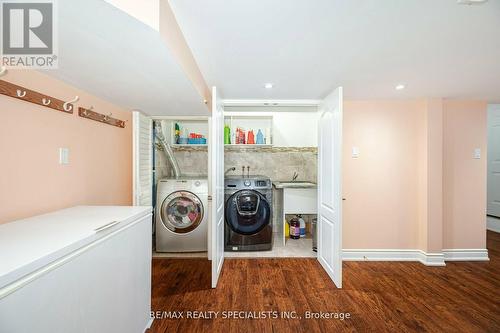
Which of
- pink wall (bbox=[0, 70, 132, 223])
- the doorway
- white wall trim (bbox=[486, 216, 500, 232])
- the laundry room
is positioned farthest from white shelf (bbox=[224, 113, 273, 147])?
white wall trim (bbox=[486, 216, 500, 232])

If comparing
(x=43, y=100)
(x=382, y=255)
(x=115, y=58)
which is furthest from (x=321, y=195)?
(x=43, y=100)

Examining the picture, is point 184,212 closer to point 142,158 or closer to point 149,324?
point 142,158

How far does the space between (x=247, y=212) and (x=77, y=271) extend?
224cm

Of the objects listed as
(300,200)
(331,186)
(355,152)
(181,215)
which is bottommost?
(181,215)

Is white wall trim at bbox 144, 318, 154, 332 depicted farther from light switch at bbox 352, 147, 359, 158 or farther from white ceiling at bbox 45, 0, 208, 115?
light switch at bbox 352, 147, 359, 158

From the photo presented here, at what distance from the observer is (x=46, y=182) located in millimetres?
1405

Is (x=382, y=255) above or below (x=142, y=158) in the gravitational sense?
below

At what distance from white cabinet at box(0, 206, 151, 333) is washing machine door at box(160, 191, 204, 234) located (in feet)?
4.68

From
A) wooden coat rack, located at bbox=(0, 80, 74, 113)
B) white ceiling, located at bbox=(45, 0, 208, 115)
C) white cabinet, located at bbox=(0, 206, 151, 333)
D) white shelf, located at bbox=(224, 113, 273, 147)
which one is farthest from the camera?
white shelf, located at bbox=(224, 113, 273, 147)

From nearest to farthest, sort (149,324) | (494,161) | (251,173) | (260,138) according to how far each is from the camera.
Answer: (149,324) → (260,138) → (251,173) → (494,161)

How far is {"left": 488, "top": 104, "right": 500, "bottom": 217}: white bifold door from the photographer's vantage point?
3971 mm

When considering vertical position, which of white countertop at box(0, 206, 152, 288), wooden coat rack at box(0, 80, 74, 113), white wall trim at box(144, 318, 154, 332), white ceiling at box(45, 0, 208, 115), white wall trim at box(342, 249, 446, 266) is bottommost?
white wall trim at box(144, 318, 154, 332)

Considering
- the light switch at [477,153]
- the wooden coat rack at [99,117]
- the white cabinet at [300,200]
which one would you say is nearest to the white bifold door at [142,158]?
the wooden coat rack at [99,117]

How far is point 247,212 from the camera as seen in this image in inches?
120
